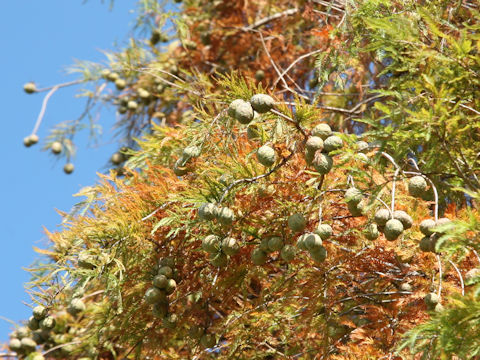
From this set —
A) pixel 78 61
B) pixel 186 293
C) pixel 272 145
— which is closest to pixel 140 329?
pixel 186 293

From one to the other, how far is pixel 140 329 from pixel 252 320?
43 centimetres

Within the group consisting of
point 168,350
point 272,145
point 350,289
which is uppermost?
point 272,145

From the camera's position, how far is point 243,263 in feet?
9.00

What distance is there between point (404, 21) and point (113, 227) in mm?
1133

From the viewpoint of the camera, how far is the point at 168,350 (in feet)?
11.4

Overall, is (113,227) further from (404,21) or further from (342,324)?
(404,21)

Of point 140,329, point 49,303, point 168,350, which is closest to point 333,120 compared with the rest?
point 168,350

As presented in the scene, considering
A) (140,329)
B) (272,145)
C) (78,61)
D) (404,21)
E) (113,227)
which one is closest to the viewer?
(404,21)

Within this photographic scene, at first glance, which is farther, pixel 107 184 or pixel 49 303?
pixel 107 184

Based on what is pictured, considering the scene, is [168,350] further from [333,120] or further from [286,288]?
[333,120]

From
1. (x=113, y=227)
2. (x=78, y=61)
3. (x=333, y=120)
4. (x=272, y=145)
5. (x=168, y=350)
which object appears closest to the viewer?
(x=272, y=145)

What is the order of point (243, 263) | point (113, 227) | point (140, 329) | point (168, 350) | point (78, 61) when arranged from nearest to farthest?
point (113, 227) → point (243, 263) → point (140, 329) → point (168, 350) → point (78, 61)

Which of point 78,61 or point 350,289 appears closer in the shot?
point 350,289

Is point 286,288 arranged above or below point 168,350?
above
